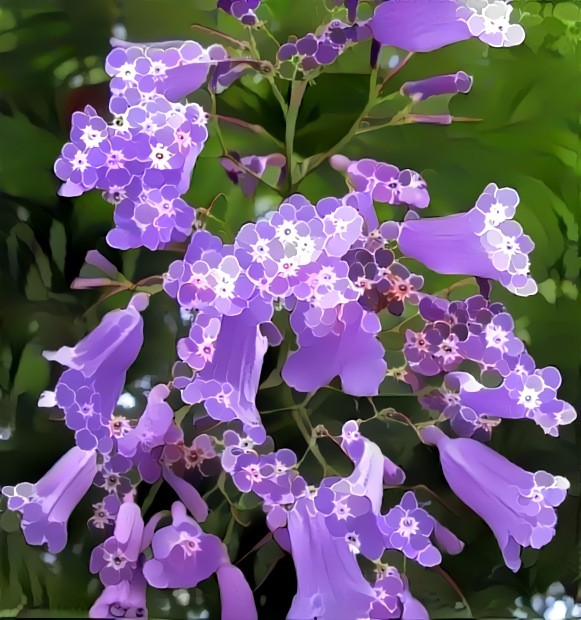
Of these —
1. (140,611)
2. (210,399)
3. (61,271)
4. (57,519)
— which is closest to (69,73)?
(61,271)

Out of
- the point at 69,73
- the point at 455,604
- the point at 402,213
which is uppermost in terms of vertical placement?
the point at 69,73

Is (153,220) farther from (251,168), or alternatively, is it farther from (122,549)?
(122,549)

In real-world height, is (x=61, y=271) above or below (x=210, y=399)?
above

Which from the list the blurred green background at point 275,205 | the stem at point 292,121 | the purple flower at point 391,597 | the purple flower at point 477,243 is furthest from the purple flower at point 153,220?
the purple flower at point 391,597

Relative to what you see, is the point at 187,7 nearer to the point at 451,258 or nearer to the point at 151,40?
the point at 151,40

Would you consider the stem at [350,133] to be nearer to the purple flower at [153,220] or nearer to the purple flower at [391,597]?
the purple flower at [153,220]

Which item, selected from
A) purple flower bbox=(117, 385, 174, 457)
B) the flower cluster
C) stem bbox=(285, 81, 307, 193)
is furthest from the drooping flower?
purple flower bbox=(117, 385, 174, 457)

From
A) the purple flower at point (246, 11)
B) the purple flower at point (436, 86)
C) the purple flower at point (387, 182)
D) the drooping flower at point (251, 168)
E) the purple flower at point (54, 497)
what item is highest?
the purple flower at point (246, 11)

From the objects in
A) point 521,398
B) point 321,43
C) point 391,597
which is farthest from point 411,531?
point 321,43
